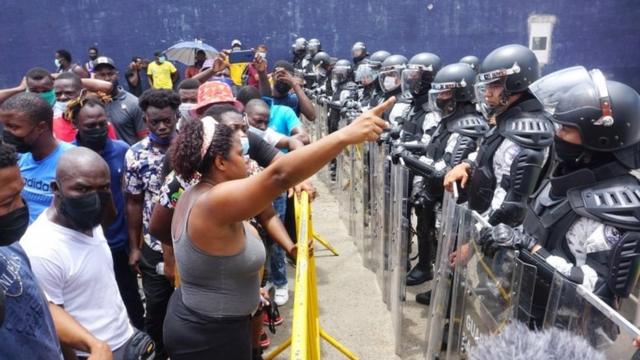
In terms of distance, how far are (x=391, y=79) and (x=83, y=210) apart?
5.16 meters

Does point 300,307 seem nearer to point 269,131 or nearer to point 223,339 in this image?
point 223,339

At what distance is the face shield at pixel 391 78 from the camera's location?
670 centimetres

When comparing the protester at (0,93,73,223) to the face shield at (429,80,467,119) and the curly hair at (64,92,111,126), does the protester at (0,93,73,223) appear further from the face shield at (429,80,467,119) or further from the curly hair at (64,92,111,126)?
the face shield at (429,80,467,119)

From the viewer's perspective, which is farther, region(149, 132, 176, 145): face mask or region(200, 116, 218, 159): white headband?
region(149, 132, 176, 145): face mask

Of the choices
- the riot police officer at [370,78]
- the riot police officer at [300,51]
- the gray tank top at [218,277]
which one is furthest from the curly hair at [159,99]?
the riot police officer at [300,51]

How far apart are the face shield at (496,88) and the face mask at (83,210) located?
271cm

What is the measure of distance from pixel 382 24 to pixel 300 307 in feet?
50.2

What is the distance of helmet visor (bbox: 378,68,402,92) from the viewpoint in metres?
6.71

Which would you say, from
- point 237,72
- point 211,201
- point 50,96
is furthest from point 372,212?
point 237,72

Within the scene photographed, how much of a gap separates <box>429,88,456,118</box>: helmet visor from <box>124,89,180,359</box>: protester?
8.05 feet

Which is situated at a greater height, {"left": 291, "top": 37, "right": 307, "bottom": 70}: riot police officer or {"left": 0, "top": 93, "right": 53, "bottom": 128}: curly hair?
{"left": 0, "top": 93, "right": 53, "bottom": 128}: curly hair

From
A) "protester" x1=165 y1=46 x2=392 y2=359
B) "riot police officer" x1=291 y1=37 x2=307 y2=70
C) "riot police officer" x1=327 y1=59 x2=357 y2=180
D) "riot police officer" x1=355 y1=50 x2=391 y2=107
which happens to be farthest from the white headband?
"riot police officer" x1=291 y1=37 x2=307 y2=70

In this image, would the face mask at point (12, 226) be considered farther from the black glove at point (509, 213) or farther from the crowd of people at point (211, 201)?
the black glove at point (509, 213)

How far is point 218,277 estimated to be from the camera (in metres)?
2.08
